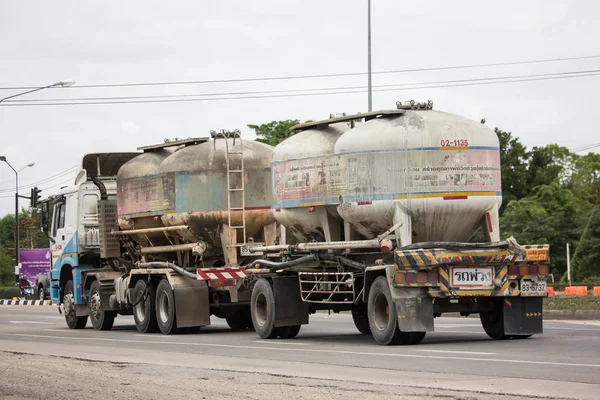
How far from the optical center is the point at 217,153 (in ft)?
76.1

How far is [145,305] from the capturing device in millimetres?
24562

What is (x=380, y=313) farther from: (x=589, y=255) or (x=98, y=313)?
(x=589, y=255)

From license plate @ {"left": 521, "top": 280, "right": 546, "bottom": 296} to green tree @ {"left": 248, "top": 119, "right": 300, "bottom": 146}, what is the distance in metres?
48.4

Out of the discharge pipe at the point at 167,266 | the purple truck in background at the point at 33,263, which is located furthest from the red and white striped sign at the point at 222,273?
the purple truck in background at the point at 33,263

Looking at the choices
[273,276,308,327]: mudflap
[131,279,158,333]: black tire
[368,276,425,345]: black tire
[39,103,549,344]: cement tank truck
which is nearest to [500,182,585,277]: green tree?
[39,103,549,344]: cement tank truck

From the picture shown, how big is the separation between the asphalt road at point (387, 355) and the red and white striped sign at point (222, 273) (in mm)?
1245

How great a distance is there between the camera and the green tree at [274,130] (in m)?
65.9

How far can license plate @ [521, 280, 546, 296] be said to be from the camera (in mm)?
17109

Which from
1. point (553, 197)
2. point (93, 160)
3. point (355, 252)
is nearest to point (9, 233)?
point (553, 197)

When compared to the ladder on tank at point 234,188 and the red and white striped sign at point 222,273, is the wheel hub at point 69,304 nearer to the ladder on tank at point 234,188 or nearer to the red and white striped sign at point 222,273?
the red and white striped sign at point 222,273

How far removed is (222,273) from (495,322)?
675 centimetres

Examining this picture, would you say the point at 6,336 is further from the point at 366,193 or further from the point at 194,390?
the point at 194,390

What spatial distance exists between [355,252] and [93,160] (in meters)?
11.1

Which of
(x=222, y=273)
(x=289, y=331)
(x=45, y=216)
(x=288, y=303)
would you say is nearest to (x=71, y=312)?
(x=45, y=216)
